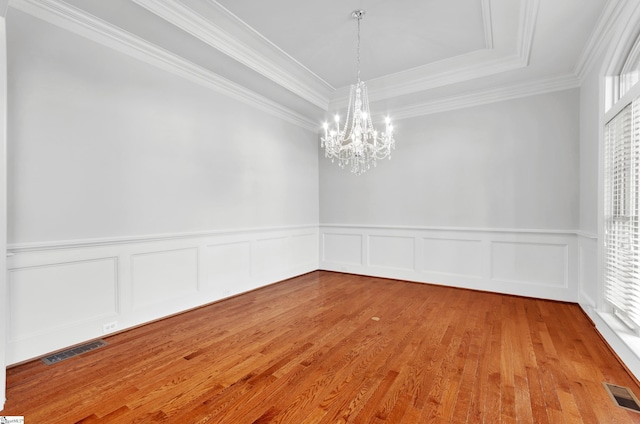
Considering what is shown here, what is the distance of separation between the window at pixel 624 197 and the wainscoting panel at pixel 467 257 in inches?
48.2

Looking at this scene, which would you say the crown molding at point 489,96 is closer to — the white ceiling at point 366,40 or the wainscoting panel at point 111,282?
the white ceiling at point 366,40

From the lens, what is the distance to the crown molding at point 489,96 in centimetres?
394

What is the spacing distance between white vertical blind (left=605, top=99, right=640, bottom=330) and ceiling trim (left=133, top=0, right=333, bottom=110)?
340 cm

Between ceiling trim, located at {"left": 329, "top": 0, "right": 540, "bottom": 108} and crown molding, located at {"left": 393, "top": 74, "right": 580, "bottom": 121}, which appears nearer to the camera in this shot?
ceiling trim, located at {"left": 329, "top": 0, "right": 540, "bottom": 108}

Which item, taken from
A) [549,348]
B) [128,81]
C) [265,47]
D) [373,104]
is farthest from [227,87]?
[549,348]

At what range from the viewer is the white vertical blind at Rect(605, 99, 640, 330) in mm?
2303

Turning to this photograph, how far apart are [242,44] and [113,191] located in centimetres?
209

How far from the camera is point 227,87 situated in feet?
13.3

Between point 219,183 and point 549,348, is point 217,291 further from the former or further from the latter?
point 549,348

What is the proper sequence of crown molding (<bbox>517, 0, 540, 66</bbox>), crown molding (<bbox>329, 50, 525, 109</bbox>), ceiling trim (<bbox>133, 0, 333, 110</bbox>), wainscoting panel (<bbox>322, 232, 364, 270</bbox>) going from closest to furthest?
1. crown molding (<bbox>517, 0, 540, 66</bbox>)
2. ceiling trim (<bbox>133, 0, 333, 110</bbox>)
3. crown molding (<bbox>329, 50, 525, 109</bbox>)
4. wainscoting panel (<bbox>322, 232, 364, 270</bbox>)

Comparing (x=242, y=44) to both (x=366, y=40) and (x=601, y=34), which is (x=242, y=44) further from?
(x=601, y=34)

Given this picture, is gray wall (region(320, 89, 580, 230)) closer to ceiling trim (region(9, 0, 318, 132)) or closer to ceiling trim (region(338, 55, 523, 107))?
ceiling trim (region(338, 55, 523, 107))

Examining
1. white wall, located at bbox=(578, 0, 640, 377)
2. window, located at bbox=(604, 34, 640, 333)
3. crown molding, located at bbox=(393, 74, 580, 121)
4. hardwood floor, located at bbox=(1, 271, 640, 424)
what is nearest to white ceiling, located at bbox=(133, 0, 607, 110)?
crown molding, located at bbox=(393, 74, 580, 121)

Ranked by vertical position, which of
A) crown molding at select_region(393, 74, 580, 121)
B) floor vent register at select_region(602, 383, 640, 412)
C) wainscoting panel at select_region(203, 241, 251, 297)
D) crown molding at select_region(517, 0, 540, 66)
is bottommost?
floor vent register at select_region(602, 383, 640, 412)
